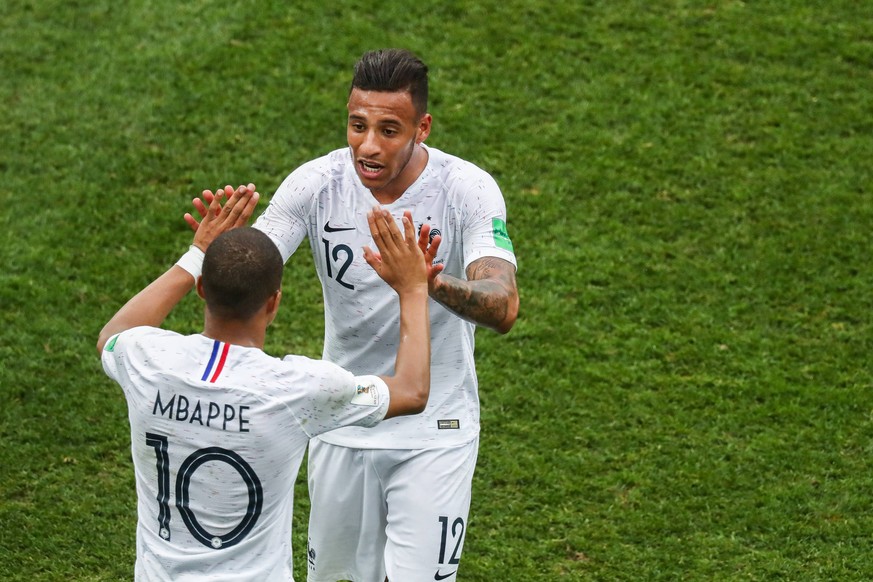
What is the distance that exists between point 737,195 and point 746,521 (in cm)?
379

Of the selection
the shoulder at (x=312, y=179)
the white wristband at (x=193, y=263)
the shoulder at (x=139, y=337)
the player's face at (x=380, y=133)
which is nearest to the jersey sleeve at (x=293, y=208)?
the shoulder at (x=312, y=179)

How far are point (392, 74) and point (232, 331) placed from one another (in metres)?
1.63

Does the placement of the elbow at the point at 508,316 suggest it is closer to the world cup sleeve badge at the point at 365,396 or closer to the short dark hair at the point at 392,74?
the world cup sleeve badge at the point at 365,396

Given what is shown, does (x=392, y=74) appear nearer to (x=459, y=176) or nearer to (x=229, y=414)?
(x=459, y=176)

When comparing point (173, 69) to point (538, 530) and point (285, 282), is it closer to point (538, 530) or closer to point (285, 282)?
point (285, 282)

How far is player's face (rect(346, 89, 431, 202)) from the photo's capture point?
5500mm

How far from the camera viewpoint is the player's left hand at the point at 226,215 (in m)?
5.08

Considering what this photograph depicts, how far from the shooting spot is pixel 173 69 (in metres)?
11.9

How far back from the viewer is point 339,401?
4441 mm

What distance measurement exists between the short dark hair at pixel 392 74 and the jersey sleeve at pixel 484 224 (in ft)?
1.46

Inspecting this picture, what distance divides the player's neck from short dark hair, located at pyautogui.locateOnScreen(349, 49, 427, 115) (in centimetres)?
153

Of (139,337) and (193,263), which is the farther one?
(193,263)

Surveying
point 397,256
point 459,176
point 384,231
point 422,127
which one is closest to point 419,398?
point 397,256

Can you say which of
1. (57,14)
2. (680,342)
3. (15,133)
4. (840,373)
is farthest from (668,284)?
(57,14)
